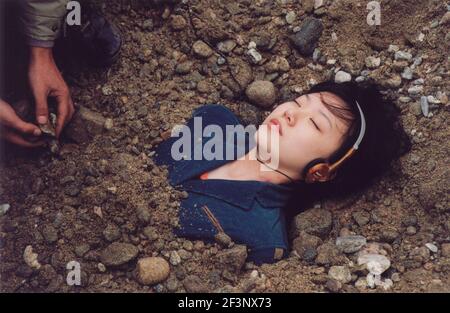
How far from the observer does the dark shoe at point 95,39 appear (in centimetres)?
229

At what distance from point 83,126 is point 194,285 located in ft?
2.64

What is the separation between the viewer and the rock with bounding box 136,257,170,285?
1898mm

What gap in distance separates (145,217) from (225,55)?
0.84 m

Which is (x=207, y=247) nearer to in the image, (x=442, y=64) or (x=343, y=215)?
(x=343, y=215)

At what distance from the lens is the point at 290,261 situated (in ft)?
6.62

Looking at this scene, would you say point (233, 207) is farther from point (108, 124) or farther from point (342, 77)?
point (342, 77)

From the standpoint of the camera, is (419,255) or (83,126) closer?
(419,255)

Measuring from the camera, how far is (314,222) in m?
2.17

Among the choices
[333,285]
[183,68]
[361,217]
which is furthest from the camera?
[183,68]

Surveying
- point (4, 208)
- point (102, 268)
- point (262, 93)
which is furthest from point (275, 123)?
point (4, 208)

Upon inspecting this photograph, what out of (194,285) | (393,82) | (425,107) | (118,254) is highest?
(393,82)

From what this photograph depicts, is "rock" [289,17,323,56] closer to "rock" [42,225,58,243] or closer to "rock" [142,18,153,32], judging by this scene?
"rock" [142,18,153,32]

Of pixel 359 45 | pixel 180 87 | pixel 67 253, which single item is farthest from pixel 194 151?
pixel 359 45

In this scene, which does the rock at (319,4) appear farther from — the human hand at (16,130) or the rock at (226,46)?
the human hand at (16,130)
